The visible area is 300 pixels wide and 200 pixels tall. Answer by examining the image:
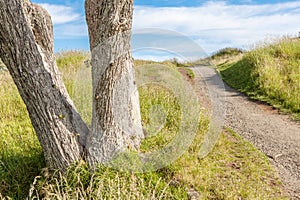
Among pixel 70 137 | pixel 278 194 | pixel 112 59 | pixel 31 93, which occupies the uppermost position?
pixel 112 59

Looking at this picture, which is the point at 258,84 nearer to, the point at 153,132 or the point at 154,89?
the point at 154,89

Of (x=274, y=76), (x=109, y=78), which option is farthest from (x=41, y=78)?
(x=274, y=76)

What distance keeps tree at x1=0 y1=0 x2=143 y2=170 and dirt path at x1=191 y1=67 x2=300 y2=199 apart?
8.60ft

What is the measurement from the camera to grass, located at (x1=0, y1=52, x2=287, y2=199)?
129 inches

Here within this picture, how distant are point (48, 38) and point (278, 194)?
11.6 ft

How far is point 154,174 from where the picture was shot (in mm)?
3619

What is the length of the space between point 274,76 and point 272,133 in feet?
13.2

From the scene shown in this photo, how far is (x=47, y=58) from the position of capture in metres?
3.47

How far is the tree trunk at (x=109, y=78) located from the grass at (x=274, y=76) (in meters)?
5.45

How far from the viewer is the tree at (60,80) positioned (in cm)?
321

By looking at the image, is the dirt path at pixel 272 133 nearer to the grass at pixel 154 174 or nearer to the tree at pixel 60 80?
the grass at pixel 154 174

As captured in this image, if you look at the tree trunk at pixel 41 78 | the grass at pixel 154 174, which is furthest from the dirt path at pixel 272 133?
the tree trunk at pixel 41 78

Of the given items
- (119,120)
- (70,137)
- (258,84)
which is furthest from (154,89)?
(258,84)

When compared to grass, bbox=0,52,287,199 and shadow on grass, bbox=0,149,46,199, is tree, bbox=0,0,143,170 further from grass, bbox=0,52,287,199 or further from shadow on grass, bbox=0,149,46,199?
shadow on grass, bbox=0,149,46,199
